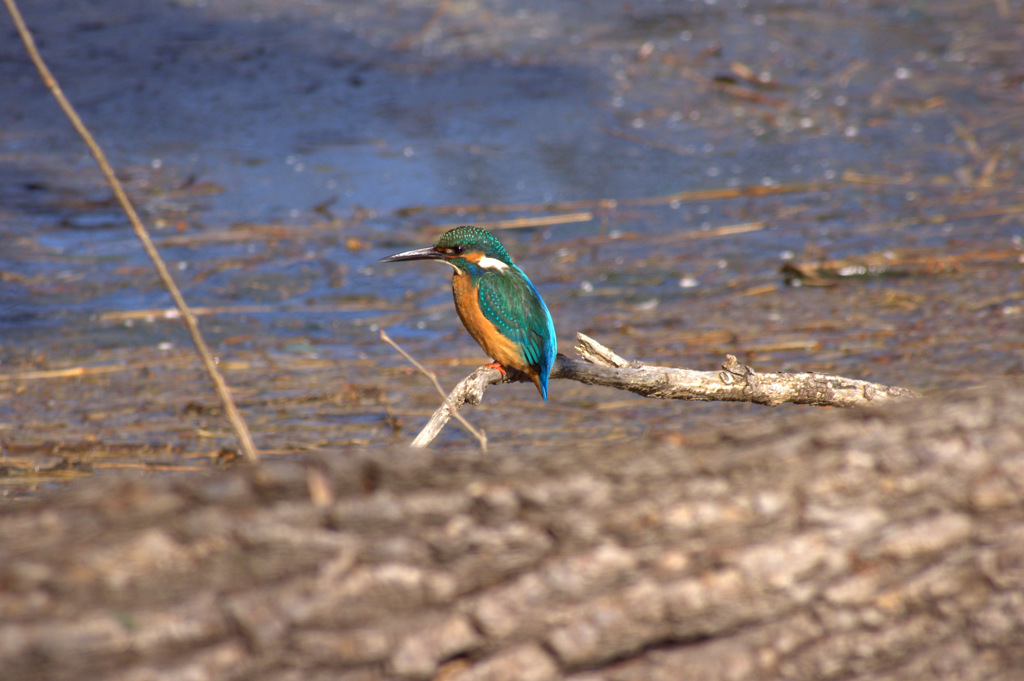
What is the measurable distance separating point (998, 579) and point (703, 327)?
14.6ft

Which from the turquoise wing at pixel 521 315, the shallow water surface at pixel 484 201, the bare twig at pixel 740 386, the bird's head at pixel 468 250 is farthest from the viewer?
the shallow water surface at pixel 484 201

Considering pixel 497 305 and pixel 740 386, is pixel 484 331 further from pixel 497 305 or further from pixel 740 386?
pixel 740 386

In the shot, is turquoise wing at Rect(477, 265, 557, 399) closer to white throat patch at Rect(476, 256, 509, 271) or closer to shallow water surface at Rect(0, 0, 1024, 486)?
white throat patch at Rect(476, 256, 509, 271)

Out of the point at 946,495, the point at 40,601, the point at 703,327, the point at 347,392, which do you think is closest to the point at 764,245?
the point at 703,327

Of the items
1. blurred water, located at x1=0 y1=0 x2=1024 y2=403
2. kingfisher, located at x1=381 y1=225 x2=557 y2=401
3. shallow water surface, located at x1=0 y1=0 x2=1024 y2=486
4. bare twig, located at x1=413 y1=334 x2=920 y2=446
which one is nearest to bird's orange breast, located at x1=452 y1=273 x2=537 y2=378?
kingfisher, located at x1=381 y1=225 x2=557 y2=401

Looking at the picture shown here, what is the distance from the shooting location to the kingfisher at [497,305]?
3.20 m

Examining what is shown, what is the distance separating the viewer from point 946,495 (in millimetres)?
1286

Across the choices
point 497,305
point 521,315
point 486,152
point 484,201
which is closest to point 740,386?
point 521,315

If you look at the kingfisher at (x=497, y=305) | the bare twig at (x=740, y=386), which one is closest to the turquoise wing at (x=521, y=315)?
the kingfisher at (x=497, y=305)

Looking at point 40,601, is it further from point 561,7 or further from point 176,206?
point 561,7

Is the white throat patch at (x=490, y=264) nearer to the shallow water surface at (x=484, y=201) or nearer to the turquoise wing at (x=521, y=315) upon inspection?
the turquoise wing at (x=521, y=315)

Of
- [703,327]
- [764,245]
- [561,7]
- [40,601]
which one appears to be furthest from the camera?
[561,7]

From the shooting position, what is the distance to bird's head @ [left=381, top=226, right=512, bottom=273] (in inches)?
136

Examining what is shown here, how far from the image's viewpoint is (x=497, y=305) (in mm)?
3303
